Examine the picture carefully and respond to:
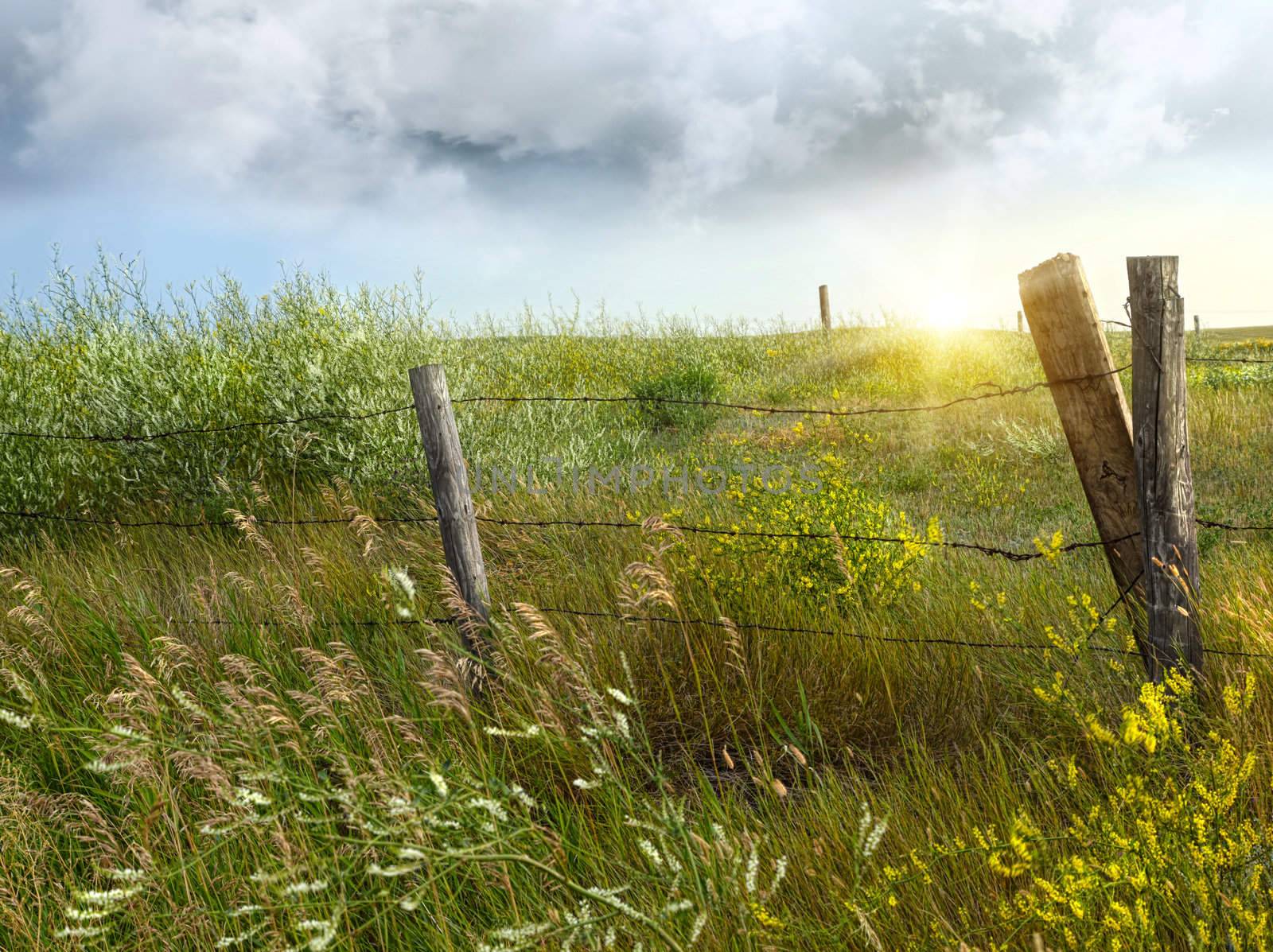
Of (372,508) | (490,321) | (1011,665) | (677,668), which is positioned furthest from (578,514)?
(490,321)

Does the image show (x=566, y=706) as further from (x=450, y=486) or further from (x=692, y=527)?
(x=692, y=527)

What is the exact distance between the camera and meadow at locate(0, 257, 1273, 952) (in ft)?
6.25

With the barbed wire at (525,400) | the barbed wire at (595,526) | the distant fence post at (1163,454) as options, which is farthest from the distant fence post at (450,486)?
the distant fence post at (1163,454)

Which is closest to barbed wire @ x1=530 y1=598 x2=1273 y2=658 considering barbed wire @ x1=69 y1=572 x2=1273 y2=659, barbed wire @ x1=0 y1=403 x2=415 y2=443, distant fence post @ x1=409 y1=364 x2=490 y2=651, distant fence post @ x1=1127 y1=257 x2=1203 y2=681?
barbed wire @ x1=69 y1=572 x2=1273 y2=659

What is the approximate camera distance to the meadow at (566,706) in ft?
6.25

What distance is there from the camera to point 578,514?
18.1 feet

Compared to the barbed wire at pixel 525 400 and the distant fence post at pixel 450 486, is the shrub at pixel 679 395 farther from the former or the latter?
the distant fence post at pixel 450 486

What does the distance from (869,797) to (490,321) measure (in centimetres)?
1216

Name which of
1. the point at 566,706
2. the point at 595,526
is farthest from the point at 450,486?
the point at 595,526

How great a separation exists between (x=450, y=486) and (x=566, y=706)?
1.04 m

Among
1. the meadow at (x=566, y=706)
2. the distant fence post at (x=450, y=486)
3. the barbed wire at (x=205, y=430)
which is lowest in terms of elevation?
the meadow at (x=566, y=706)

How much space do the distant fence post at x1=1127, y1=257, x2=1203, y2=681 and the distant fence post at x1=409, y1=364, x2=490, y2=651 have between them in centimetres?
230

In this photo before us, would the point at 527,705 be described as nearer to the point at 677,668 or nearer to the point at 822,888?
the point at 677,668

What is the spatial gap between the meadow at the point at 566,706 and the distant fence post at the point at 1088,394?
0.22 metres
